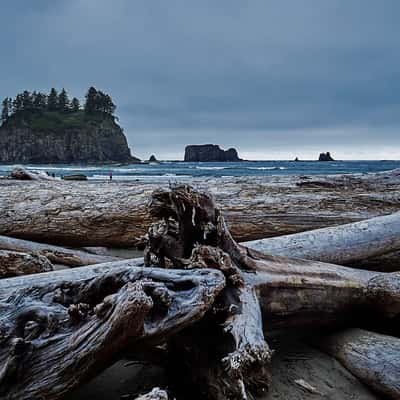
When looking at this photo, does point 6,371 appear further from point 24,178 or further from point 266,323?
point 24,178

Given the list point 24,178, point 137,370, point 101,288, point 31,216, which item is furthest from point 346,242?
point 24,178

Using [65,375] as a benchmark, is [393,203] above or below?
above

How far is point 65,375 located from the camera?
1695mm

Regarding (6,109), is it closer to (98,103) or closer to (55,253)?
(98,103)

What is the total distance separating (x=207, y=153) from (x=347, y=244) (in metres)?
86.9

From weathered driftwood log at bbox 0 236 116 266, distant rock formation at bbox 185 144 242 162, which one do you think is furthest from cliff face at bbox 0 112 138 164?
weathered driftwood log at bbox 0 236 116 266

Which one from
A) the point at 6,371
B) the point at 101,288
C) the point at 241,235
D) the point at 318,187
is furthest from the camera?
the point at 318,187

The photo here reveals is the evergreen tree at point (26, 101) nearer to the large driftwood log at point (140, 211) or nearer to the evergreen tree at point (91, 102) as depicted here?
the evergreen tree at point (91, 102)

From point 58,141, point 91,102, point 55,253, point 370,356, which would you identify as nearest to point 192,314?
point 370,356

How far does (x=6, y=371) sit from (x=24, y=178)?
18.1 ft

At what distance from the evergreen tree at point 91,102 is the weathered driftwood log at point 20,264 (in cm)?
8934

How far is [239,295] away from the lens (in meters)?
2.13

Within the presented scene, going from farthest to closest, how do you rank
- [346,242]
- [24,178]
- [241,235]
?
[24,178] < [241,235] < [346,242]

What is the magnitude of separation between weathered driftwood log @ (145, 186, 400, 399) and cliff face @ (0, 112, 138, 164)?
262ft
